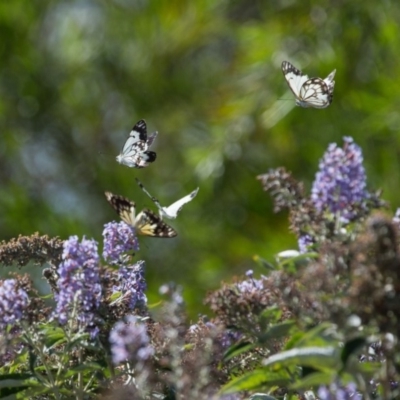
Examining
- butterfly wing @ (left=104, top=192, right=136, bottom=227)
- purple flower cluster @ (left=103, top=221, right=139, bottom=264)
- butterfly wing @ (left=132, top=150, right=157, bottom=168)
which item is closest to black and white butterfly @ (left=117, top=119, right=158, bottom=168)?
butterfly wing @ (left=132, top=150, right=157, bottom=168)

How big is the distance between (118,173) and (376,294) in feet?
26.6

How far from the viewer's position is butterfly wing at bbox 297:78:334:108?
3.01 meters

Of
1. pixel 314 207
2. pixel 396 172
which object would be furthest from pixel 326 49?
pixel 314 207

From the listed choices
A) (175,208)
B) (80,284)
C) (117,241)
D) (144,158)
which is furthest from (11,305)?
(144,158)

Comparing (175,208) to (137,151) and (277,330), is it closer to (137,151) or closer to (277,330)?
(137,151)

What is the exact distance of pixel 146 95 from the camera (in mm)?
10062

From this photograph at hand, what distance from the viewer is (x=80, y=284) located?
5.47 feet

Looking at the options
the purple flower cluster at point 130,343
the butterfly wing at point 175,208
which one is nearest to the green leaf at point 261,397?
the purple flower cluster at point 130,343

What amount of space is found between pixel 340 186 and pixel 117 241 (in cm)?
61

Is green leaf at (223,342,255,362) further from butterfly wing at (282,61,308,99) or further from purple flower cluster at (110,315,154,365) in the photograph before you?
butterfly wing at (282,61,308,99)

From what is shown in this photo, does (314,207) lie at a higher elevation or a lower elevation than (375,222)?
higher

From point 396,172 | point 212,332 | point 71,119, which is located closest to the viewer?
point 212,332

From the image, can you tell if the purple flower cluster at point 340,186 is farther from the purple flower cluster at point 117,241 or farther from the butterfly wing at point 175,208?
the butterfly wing at point 175,208

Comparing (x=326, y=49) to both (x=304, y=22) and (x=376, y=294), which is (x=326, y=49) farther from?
(x=376, y=294)
